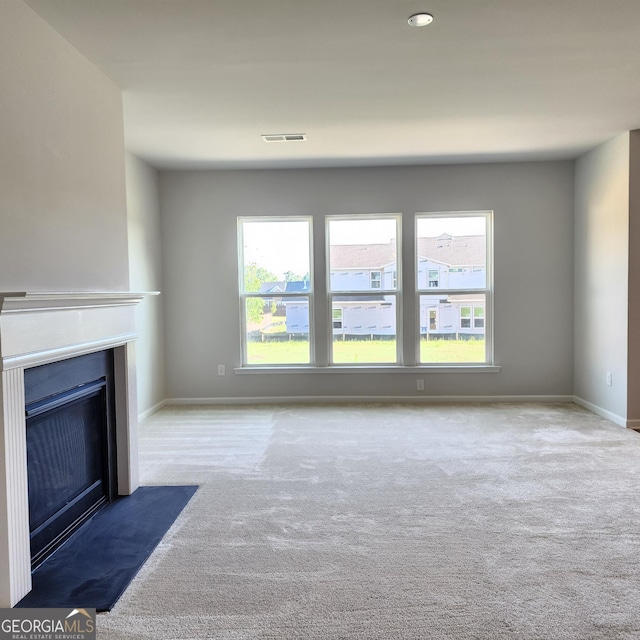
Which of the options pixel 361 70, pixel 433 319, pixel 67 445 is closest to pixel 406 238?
pixel 433 319

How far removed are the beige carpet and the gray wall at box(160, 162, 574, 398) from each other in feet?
4.03

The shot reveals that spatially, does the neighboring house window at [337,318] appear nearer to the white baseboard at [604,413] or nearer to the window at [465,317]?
the window at [465,317]

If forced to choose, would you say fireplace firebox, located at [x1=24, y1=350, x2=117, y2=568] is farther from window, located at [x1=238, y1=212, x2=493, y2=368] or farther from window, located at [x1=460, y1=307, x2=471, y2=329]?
window, located at [x1=460, y1=307, x2=471, y2=329]

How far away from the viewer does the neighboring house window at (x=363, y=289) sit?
548 cm

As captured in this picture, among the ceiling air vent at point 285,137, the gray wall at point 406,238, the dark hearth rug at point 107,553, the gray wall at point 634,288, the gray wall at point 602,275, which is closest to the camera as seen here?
the dark hearth rug at point 107,553

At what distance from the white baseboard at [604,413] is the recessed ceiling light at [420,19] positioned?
149 inches

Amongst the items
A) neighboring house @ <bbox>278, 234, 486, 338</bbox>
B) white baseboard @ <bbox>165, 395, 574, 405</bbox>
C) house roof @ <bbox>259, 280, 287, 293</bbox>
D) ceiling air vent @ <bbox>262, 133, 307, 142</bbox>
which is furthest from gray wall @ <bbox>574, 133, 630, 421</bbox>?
house roof @ <bbox>259, 280, 287, 293</bbox>

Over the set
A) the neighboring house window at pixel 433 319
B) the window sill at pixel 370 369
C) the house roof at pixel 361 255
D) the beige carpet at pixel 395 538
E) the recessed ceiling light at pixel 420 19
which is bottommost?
the beige carpet at pixel 395 538

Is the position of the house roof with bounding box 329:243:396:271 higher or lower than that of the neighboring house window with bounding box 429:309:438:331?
higher

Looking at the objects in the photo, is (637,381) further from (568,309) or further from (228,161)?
(228,161)

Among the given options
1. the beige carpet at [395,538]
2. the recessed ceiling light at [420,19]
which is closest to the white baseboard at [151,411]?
the beige carpet at [395,538]

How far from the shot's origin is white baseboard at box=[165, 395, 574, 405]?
5.38m

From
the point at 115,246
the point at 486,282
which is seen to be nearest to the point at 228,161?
the point at 115,246

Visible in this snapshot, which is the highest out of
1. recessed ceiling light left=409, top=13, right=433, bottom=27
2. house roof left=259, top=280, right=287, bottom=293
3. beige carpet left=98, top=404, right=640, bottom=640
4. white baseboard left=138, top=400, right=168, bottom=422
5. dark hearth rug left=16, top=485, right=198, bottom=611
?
recessed ceiling light left=409, top=13, right=433, bottom=27
